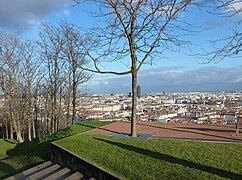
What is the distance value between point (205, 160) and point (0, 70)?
20989 millimetres

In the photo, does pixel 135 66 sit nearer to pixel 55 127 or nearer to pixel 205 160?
pixel 205 160

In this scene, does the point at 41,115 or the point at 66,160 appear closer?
Result: the point at 66,160

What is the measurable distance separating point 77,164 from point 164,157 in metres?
2.63

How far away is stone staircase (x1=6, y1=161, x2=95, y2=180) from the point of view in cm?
646

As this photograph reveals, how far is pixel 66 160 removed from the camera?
7.52 meters

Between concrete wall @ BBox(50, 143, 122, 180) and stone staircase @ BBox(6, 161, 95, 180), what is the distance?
16 cm

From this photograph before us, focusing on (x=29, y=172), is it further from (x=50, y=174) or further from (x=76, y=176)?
(x=76, y=176)

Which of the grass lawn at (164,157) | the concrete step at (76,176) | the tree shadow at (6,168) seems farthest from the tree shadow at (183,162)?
the tree shadow at (6,168)

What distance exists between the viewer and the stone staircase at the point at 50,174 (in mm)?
6465

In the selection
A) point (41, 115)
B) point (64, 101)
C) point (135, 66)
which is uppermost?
point (135, 66)

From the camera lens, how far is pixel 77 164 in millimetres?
6832

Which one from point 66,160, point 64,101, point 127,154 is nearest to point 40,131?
point 64,101

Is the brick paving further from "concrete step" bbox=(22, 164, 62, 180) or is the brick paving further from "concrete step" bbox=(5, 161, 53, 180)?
"concrete step" bbox=(22, 164, 62, 180)

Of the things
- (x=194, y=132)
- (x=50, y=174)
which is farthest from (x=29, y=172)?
(x=194, y=132)
